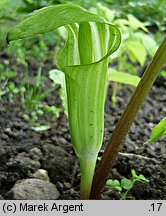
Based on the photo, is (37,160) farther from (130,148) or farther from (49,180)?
(130,148)

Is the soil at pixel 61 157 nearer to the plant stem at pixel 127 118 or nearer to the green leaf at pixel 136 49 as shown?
the plant stem at pixel 127 118

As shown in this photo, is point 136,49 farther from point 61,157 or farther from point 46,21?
point 46,21

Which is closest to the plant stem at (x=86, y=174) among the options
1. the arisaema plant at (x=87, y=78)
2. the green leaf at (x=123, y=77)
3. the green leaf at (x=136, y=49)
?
the arisaema plant at (x=87, y=78)

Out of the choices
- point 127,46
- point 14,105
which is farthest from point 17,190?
point 127,46

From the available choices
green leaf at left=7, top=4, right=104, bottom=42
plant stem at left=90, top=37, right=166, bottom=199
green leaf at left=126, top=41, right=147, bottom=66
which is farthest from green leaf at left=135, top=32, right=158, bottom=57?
green leaf at left=7, top=4, right=104, bottom=42

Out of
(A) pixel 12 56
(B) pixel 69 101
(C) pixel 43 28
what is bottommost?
(A) pixel 12 56

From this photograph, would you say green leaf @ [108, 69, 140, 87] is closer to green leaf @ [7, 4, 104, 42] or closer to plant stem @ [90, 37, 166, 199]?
plant stem @ [90, 37, 166, 199]
